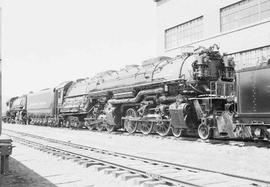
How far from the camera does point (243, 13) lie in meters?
26.5

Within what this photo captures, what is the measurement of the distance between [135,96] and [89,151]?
730 centimetres

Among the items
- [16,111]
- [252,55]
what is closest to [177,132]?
[252,55]

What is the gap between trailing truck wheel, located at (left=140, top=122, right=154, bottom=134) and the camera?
59.2 ft

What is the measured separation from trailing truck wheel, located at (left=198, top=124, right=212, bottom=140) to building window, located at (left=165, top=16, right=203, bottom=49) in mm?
16807

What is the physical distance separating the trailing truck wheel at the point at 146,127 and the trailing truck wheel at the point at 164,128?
416 mm

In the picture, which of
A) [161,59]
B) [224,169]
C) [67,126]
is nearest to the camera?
[224,169]

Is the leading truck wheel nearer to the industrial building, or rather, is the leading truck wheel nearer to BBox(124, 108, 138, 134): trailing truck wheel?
BBox(124, 108, 138, 134): trailing truck wheel

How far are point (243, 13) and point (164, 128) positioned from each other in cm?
1359

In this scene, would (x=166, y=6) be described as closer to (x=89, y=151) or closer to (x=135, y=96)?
(x=135, y=96)

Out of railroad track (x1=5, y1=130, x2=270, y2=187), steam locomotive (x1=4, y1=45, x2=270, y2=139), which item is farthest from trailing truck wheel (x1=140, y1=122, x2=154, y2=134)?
railroad track (x1=5, y1=130, x2=270, y2=187)

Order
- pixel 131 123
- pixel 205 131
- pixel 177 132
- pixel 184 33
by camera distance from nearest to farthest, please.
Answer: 1. pixel 205 131
2. pixel 177 132
3. pixel 131 123
4. pixel 184 33

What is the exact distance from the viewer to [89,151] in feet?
41.5

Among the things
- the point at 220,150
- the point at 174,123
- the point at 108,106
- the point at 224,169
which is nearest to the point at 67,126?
the point at 108,106

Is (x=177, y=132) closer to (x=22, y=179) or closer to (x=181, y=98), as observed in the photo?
(x=181, y=98)
